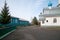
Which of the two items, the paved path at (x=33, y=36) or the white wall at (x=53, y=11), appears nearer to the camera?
the paved path at (x=33, y=36)

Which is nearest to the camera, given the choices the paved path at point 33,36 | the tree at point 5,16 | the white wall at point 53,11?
the paved path at point 33,36

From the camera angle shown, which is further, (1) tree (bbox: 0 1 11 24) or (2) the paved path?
(1) tree (bbox: 0 1 11 24)

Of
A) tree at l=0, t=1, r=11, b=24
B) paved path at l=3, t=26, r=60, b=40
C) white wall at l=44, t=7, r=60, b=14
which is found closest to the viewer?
paved path at l=3, t=26, r=60, b=40

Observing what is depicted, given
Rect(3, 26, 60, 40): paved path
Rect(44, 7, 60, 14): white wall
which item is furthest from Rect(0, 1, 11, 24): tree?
Rect(3, 26, 60, 40): paved path

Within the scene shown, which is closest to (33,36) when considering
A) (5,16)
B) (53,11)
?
(53,11)

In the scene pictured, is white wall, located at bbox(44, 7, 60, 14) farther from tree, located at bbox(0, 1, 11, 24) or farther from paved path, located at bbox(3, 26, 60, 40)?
paved path, located at bbox(3, 26, 60, 40)

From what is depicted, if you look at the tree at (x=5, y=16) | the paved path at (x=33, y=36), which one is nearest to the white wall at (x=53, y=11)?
the tree at (x=5, y=16)

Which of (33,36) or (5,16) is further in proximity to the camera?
(5,16)

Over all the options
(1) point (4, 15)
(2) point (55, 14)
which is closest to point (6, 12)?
(1) point (4, 15)

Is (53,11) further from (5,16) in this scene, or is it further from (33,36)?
(33,36)

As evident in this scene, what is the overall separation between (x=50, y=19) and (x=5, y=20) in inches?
743

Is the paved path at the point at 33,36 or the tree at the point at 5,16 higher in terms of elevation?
the tree at the point at 5,16

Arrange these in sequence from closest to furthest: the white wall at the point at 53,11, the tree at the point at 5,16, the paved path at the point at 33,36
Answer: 1. the paved path at the point at 33,36
2. the white wall at the point at 53,11
3. the tree at the point at 5,16

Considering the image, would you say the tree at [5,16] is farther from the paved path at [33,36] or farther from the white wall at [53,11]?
the paved path at [33,36]
